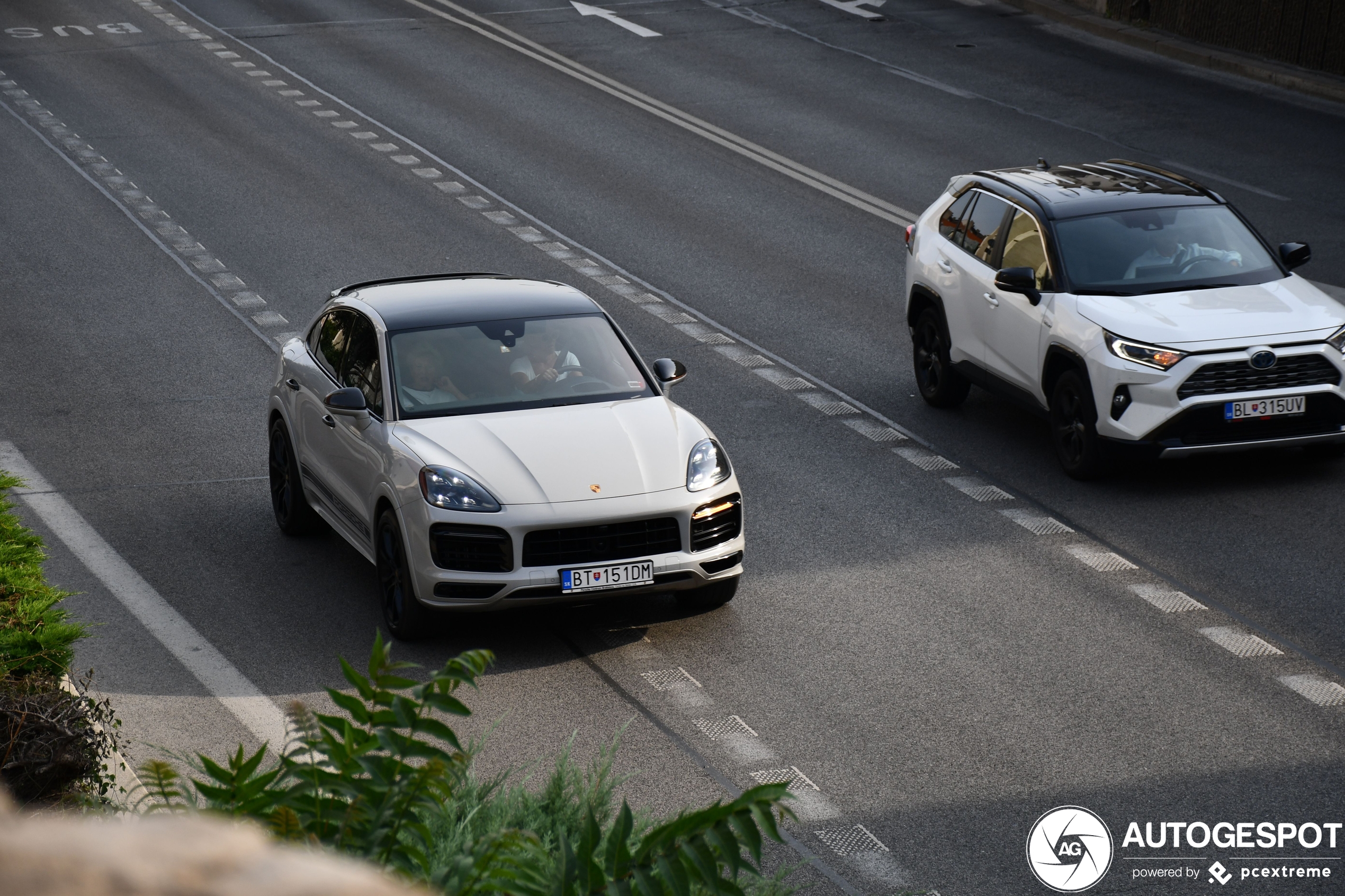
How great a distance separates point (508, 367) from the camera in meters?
9.88

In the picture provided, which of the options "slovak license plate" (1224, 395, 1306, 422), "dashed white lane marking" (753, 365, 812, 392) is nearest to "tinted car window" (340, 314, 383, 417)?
"dashed white lane marking" (753, 365, 812, 392)

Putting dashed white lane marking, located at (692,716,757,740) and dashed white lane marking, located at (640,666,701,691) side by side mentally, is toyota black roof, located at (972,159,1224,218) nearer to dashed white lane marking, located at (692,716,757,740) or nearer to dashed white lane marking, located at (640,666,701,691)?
dashed white lane marking, located at (640,666,701,691)

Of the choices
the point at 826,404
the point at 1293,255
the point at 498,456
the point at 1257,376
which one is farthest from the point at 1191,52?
the point at 498,456

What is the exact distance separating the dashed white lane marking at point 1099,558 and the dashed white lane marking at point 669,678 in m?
2.86

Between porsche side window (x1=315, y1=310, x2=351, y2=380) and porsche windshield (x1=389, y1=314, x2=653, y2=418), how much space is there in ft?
2.13

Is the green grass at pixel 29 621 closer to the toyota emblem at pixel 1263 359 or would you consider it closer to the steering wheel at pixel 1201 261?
the toyota emblem at pixel 1263 359

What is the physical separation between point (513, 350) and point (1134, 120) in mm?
18129

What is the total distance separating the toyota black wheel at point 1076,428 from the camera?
11461 millimetres

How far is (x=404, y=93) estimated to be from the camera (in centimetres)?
2805

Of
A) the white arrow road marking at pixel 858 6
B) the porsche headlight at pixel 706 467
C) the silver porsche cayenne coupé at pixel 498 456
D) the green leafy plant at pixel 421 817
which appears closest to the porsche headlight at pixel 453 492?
the silver porsche cayenne coupé at pixel 498 456

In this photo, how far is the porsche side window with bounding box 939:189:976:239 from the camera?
13.5 meters

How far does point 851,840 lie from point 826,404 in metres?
7.22

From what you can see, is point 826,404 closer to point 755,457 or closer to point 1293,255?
point 755,457

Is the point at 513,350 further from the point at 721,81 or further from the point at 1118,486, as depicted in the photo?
the point at 721,81
